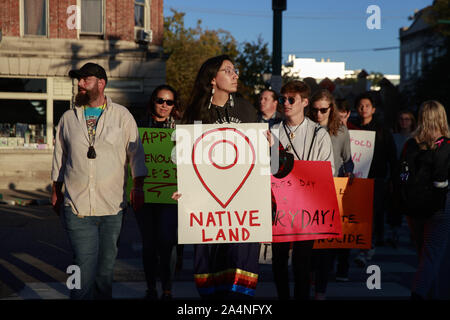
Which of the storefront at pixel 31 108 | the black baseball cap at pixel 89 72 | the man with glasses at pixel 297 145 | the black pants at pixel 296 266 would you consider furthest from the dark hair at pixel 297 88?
the storefront at pixel 31 108

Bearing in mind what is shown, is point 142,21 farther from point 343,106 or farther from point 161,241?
point 161,241

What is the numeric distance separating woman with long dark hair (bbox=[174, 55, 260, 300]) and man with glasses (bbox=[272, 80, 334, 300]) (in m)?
0.66

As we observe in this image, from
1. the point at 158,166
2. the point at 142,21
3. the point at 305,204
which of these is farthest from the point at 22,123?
the point at 305,204

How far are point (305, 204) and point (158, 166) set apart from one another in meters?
2.37

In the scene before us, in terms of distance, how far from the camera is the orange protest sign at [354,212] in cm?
577

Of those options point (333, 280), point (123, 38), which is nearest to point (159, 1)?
point (123, 38)

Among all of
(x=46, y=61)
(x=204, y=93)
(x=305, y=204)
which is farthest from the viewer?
(x=46, y=61)

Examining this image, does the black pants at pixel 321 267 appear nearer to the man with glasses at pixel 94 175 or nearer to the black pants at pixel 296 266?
the black pants at pixel 296 266

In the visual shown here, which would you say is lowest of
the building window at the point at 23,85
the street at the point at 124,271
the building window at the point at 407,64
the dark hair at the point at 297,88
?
the street at the point at 124,271

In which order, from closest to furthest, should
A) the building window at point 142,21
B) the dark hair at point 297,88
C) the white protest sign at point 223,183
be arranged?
the white protest sign at point 223,183 < the dark hair at point 297,88 < the building window at point 142,21

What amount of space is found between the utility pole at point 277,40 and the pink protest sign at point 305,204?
8.21 m

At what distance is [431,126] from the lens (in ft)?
18.1

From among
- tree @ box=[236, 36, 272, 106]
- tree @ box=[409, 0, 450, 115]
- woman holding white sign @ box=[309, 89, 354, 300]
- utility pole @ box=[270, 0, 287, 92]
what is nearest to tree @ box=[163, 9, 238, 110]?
tree @ box=[236, 36, 272, 106]

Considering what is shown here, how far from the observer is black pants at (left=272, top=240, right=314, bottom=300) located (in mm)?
5051
